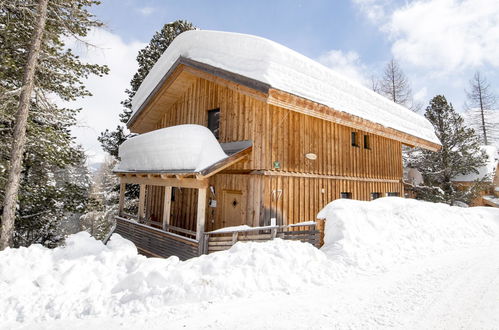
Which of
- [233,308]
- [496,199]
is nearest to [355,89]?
[233,308]

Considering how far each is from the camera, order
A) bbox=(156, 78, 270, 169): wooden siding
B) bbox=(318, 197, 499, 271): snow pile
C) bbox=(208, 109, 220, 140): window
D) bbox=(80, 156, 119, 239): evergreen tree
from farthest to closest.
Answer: bbox=(80, 156, 119, 239): evergreen tree < bbox=(208, 109, 220, 140): window < bbox=(156, 78, 270, 169): wooden siding < bbox=(318, 197, 499, 271): snow pile

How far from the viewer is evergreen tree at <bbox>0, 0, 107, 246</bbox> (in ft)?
28.0

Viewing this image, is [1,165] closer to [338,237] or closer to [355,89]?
[338,237]

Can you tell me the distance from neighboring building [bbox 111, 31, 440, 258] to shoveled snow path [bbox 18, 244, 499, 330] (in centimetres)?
343

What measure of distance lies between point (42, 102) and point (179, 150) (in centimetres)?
478

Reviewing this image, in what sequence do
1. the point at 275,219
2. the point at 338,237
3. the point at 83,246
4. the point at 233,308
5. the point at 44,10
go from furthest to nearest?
the point at 275,219, the point at 44,10, the point at 338,237, the point at 83,246, the point at 233,308

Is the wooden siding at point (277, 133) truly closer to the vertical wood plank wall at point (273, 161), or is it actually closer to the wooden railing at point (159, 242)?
the vertical wood plank wall at point (273, 161)

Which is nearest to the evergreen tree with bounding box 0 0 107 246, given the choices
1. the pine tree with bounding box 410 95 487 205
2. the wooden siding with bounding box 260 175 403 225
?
the wooden siding with bounding box 260 175 403 225

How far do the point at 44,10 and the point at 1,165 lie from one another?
5.16 meters

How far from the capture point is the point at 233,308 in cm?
420

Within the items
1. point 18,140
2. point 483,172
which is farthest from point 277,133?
point 483,172

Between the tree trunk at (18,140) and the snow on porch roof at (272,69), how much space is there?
4.98m

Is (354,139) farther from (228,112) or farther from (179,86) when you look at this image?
(179,86)

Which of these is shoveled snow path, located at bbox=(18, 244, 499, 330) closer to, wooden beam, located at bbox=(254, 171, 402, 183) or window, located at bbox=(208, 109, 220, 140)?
wooden beam, located at bbox=(254, 171, 402, 183)
